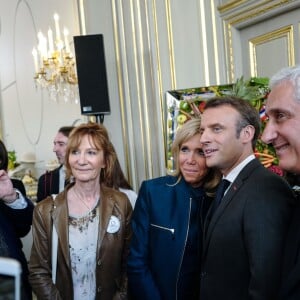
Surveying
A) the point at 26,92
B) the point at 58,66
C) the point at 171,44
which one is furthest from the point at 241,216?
the point at 26,92

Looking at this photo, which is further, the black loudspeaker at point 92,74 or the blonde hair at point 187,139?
the black loudspeaker at point 92,74

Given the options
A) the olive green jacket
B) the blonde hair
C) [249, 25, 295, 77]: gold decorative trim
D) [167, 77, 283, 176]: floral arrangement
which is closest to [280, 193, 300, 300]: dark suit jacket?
the blonde hair

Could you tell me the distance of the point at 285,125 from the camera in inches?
49.1

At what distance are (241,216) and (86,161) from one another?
973 millimetres

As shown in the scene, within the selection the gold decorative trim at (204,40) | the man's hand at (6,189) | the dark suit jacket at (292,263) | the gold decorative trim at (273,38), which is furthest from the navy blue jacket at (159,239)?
the gold decorative trim at (204,40)

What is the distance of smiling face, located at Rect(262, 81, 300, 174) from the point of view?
1225 millimetres

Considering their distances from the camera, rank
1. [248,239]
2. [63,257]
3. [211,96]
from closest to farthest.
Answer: [248,239]
[63,257]
[211,96]

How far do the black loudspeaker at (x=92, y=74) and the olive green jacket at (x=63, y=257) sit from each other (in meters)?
1.96

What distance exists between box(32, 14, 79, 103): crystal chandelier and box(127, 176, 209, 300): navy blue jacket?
3.45m

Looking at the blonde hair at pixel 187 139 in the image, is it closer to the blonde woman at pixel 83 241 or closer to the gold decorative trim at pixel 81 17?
the blonde woman at pixel 83 241

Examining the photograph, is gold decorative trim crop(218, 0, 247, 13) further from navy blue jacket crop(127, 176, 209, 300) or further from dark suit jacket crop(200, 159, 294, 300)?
dark suit jacket crop(200, 159, 294, 300)

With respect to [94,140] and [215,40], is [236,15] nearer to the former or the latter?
[215,40]

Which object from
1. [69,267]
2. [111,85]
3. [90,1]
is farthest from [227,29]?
[69,267]

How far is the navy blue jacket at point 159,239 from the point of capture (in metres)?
1.84
